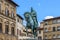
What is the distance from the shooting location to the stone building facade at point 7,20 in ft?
138

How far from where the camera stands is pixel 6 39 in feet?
141

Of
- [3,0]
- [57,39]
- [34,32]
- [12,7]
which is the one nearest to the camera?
[3,0]

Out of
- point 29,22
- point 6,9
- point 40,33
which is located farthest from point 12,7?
point 40,33

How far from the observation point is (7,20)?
44.6 m

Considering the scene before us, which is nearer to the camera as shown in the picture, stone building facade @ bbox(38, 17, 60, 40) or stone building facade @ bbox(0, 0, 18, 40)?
stone building facade @ bbox(0, 0, 18, 40)

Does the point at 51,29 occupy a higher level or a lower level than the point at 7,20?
lower

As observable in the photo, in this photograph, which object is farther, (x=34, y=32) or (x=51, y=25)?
(x=51, y=25)

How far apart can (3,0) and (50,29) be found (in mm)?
48489

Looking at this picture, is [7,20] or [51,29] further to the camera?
[51,29]

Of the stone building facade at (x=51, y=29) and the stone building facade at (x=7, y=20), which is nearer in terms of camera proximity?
the stone building facade at (x=7, y=20)

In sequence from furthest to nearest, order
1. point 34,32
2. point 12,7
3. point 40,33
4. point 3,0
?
point 40,33 → point 34,32 → point 12,7 → point 3,0

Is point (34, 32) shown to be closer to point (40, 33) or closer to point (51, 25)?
point (51, 25)

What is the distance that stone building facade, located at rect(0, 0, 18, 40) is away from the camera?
42.0m

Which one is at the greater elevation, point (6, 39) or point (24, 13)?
point (24, 13)
